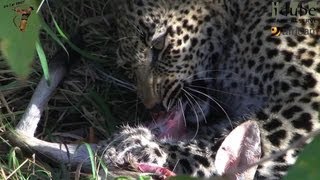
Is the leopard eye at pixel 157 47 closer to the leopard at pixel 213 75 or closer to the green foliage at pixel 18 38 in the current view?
the leopard at pixel 213 75

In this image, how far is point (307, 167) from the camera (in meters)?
0.44

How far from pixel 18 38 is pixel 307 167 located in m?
0.26

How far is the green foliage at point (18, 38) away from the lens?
0.47 meters

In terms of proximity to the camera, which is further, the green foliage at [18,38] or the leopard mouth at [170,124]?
the leopard mouth at [170,124]

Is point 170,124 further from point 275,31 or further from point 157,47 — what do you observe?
point 275,31

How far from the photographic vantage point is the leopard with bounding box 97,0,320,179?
236 centimetres

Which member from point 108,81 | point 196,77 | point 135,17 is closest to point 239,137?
point 196,77

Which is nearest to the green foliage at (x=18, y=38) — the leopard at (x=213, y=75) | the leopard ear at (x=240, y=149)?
the leopard ear at (x=240, y=149)

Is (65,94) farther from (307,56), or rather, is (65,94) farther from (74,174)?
(307,56)

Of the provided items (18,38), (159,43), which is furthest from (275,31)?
(18,38)

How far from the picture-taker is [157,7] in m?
2.60

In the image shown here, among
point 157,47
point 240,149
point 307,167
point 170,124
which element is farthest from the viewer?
point 170,124

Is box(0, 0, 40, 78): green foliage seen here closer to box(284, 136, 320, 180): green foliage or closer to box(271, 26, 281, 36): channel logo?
box(284, 136, 320, 180): green foliage

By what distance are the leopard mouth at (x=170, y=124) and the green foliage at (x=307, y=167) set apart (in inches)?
87.4
